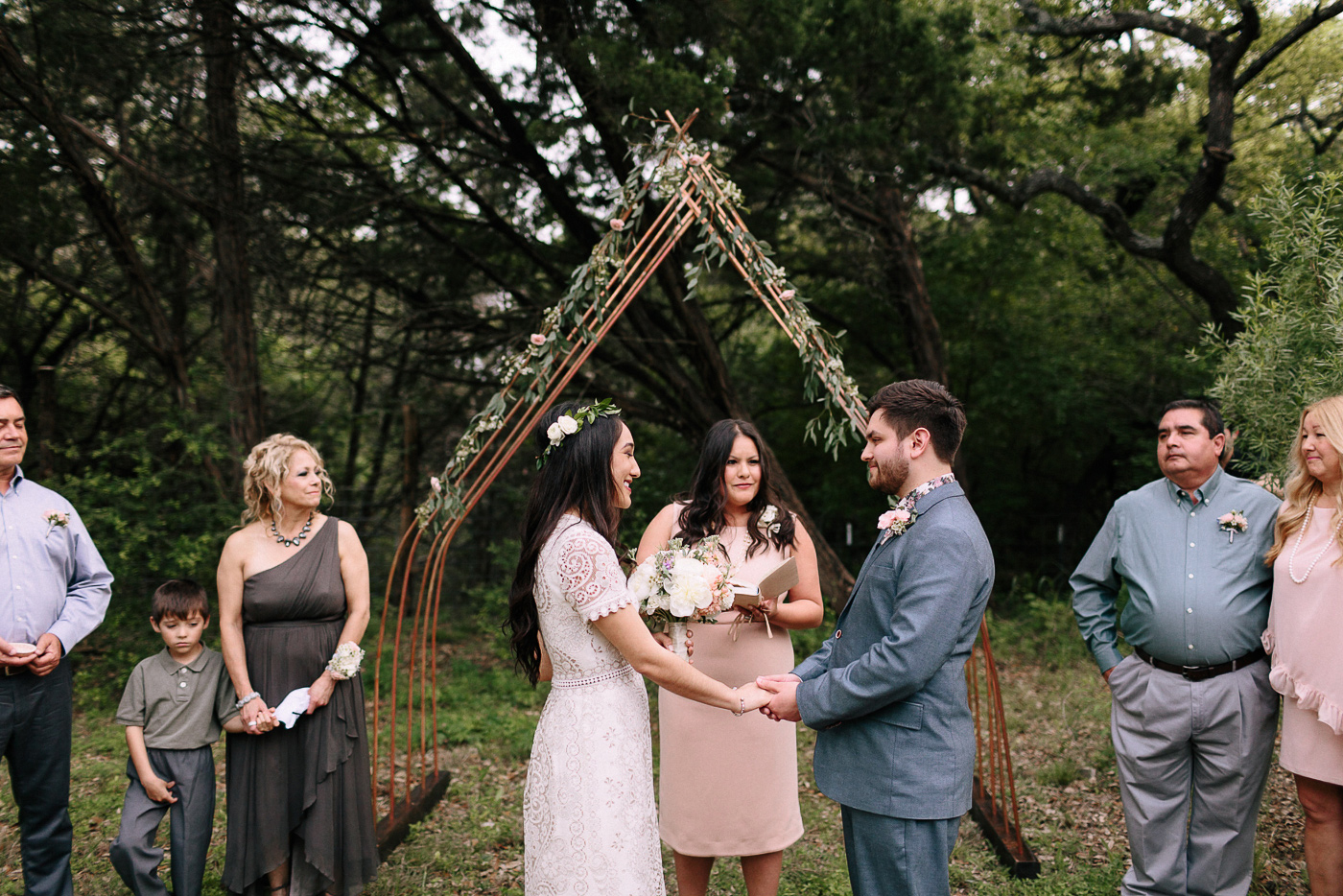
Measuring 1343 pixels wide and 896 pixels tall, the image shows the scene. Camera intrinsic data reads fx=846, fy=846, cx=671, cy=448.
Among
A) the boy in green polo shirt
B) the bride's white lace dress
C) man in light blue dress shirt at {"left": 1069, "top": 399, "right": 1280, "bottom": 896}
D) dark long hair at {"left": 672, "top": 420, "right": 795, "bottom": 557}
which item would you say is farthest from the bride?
man in light blue dress shirt at {"left": 1069, "top": 399, "right": 1280, "bottom": 896}

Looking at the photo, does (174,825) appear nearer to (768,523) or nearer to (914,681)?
(768,523)

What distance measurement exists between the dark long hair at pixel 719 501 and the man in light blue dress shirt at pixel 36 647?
2.49m

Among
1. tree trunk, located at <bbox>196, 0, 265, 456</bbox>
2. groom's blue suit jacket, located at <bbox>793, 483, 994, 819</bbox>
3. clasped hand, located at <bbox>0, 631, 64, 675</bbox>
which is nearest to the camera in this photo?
groom's blue suit jacket, located at <bbox>793, 483, 994, 819</bbox>

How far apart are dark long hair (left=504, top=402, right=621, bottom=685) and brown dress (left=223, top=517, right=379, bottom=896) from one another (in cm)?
141

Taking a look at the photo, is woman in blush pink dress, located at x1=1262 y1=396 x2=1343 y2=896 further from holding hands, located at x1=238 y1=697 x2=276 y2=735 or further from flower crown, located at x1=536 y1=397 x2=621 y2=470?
holding hands, located at x1=238 y1=697 x2=276 y2=735

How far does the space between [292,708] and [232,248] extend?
237 inches

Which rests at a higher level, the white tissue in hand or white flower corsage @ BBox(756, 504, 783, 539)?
white flower corsage @ BBox(756, 504, 783, 539)

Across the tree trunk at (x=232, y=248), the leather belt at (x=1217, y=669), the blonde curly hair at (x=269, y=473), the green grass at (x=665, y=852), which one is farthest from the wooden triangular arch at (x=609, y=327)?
the tree trunk at (x=232, y=248)

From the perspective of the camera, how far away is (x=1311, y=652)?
2980 mm

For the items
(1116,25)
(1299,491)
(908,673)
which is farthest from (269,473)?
(1116,25)

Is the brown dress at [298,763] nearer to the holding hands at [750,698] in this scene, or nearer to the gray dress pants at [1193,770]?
the holding hands at [750,698]

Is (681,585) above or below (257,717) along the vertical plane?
above

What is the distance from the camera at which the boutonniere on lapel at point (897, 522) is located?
237 centimetres

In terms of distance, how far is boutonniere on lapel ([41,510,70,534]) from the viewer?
3426 mm
